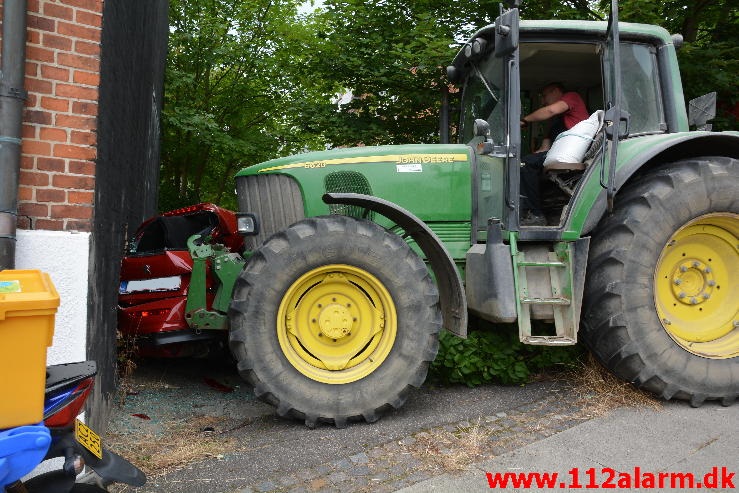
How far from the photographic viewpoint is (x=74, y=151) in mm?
2973

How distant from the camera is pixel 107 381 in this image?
3.84m

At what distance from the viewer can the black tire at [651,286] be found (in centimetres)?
390

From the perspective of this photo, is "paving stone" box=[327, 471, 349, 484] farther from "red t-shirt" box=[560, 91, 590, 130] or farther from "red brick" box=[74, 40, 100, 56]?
"red t-shirt" box=[560, 91, 590, 130]

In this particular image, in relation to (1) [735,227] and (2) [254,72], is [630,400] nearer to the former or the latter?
(1) [735,227]

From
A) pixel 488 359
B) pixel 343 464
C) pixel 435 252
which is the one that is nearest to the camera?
pixel 343 464

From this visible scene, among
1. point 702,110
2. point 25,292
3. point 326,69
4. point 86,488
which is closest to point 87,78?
point 25,292

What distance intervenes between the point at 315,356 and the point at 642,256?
2.32 m

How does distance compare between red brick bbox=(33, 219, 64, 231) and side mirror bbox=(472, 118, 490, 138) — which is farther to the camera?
side mirror bbox=(472, 118, 490, 138)

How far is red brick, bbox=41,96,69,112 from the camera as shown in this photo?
2.89 meters

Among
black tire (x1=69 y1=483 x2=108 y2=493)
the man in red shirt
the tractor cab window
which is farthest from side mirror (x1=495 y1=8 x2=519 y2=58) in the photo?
black tire (x1=69 y1=483 x2=108 y2=493)

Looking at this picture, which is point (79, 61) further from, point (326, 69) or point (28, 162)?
point (326, 69)

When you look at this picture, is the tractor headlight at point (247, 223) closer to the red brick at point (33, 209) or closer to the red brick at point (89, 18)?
the red brick at point (33, 209)

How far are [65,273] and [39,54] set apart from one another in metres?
1.10

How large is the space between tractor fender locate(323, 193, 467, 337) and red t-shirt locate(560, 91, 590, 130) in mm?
1541
